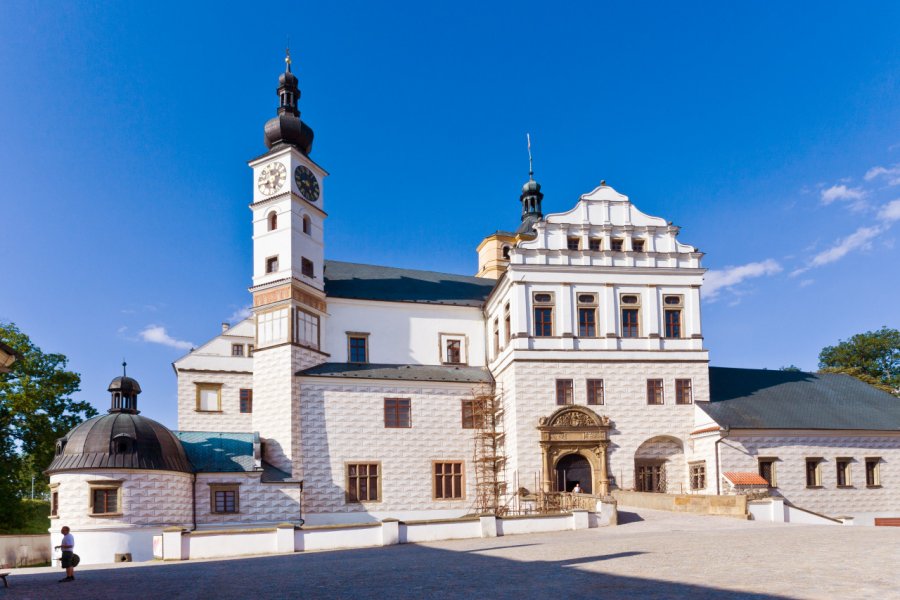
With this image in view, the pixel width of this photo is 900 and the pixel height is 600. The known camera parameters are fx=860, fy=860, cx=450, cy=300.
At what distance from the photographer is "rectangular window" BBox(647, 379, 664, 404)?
35.0 metres

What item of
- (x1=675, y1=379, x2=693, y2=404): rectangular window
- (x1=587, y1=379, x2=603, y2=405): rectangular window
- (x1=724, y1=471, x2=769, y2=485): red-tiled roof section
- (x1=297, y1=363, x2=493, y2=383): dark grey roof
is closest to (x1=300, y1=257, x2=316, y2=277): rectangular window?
(x1=297, y1=363, x2=493, y2=383): dark grey roof

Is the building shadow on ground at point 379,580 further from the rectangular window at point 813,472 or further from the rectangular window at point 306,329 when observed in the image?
the rectangular window at point 813,472

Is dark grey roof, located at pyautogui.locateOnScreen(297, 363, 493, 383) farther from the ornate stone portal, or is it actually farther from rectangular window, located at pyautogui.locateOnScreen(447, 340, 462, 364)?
the ornate stone portal

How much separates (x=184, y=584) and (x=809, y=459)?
26.6 meters

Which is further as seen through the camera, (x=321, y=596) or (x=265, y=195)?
(x=265, y=195)

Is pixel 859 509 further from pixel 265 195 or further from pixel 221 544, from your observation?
pixel 265 195

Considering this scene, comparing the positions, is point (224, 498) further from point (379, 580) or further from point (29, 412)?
point (379, 580)

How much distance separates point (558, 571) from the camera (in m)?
15.2

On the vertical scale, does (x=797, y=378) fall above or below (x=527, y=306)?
below

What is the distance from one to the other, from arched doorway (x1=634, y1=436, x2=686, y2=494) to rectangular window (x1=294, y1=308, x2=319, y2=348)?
1406 centimetres

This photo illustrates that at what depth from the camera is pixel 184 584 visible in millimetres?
15719

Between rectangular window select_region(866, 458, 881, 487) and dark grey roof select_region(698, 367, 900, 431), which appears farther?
rectangular window select_region(866, 458, 881, 487)

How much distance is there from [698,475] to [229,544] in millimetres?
19635

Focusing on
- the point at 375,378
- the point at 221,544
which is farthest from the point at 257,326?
the point at 221,544
